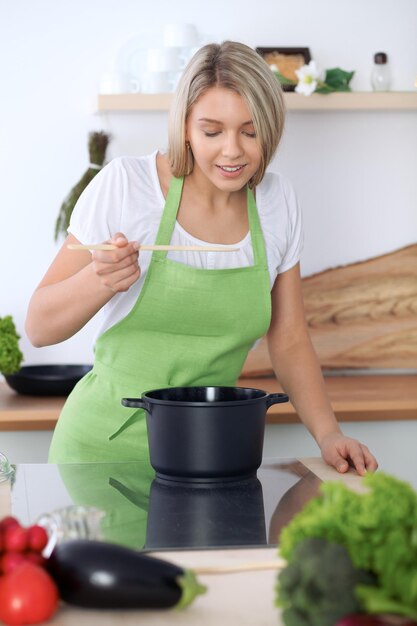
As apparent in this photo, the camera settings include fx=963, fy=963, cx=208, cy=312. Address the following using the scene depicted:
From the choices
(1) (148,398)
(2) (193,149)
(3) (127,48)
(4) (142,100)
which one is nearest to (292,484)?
(1) (148,398)

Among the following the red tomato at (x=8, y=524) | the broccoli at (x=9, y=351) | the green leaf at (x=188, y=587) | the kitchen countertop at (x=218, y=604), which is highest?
the red tomato at (x=8, y=524)

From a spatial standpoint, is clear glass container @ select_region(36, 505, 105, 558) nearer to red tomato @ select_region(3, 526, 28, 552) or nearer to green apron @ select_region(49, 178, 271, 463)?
red tomato @ select_region(3, 526, 28, 552)

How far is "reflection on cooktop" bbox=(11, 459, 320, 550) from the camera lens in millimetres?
1271

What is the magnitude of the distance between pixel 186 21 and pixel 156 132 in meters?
0.37

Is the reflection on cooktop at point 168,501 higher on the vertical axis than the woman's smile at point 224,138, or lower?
lower

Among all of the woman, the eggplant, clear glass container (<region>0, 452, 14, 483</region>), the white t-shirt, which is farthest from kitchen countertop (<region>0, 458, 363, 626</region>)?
the white t-shirt

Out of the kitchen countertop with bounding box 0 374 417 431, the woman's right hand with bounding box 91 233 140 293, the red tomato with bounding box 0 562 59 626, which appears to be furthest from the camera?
the kitchen countertop with bounding box 0 374 417 431

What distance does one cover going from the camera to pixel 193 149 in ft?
5.98

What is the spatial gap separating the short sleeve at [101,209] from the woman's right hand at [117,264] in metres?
0.24

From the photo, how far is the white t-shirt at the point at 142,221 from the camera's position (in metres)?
1.85

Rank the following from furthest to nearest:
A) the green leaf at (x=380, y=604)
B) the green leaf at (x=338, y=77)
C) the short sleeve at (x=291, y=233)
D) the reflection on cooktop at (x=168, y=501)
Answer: the green leaf at (x=338, y=77) → the short sleeve at (x=291, y=233) → the reflection on cooktop at (x=168, y=501) → the green leaf at (x=380, y=604)

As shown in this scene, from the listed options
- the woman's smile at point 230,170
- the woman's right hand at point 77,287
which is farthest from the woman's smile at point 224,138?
the woman's right hand at point 77,287

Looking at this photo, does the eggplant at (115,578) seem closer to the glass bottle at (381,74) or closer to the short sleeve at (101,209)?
the short sleeve at (101,209)

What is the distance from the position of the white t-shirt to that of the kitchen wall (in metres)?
1.20
